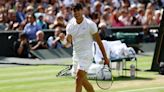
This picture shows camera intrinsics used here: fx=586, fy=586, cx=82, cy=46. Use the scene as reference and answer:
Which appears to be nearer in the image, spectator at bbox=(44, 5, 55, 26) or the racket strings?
the racket strings

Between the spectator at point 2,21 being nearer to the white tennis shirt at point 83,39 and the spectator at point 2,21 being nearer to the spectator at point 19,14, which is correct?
the spectator at point 19,14

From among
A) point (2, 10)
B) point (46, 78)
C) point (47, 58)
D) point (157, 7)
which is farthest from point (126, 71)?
point (157, 7)

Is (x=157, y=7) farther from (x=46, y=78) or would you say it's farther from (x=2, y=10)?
(x=46, y=78)

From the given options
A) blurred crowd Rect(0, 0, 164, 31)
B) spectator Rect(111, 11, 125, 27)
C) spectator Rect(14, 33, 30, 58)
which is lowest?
spectator Rect(14, 33, 30, 58)

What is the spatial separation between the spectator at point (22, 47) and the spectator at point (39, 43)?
13.4 inches

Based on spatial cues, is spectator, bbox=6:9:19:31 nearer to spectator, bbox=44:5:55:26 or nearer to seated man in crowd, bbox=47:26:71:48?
seated man in crowd, bbox=47:26:71:48

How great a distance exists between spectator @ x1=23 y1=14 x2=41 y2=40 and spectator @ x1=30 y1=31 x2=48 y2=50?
1.18ft

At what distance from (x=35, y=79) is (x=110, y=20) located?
9925 mm

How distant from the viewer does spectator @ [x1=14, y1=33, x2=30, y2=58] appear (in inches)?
822

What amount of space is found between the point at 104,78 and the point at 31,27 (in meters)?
8.27

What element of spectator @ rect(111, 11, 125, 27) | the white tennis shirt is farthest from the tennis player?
spectator @ rect(111, 11, 125, 27)

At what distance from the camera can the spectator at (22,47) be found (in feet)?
68.5

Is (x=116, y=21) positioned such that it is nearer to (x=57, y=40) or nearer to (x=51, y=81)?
→ (x=57, y=40)

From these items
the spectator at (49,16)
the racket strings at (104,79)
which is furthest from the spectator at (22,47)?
the racket strings at (104,79)
